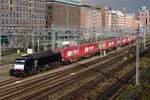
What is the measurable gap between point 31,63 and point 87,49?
30345mm

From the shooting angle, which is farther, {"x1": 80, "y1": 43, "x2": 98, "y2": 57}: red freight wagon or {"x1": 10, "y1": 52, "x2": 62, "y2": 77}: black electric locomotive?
{"x1": 80, "y1": 43, "x2": 98, "y2": 57}: red freight wagon

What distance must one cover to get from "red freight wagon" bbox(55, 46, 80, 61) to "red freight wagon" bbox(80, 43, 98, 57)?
9.73 feet

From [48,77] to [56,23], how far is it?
139 metres

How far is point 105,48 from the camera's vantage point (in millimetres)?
95438

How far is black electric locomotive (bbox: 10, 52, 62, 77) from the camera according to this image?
153 feet

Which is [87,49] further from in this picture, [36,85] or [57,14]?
[57,14]

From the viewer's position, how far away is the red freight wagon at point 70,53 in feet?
204

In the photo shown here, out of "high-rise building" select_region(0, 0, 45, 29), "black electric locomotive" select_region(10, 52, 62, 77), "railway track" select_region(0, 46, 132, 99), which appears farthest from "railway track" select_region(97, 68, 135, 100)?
"high-rise building" select_region(0, 0, 45, 29)

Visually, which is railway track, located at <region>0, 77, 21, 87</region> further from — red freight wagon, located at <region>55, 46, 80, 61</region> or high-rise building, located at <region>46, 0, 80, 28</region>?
high-rise building, located at <region>46, 0, 80, 28</region>

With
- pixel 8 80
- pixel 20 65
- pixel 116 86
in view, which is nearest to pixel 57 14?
pixel 20 65

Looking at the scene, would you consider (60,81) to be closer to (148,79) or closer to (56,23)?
(148,79)

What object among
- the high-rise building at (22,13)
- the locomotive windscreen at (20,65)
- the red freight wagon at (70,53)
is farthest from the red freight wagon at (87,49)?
the high-rise building at (22,13)

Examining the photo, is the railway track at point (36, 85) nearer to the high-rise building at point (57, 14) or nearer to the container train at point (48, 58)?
the container train at point (48, 58)

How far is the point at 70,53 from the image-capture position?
6538cm
